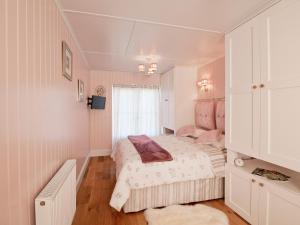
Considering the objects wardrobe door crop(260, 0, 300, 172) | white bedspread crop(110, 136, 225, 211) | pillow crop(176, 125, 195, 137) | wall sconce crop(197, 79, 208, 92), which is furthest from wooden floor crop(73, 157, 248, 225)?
wall sconce crop(197, 79, 208, 92)

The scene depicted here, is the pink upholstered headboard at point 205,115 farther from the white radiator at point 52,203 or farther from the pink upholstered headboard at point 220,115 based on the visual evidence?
the white radiator at point 52,203

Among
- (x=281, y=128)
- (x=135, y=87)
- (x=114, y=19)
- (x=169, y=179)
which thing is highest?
(x=114, y=19)

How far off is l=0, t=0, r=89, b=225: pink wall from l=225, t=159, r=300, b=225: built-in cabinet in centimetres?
206

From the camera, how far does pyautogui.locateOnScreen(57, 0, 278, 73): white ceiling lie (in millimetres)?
1696

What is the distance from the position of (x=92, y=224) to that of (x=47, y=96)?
60.5 inches

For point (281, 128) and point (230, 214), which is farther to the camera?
point (230, 214)

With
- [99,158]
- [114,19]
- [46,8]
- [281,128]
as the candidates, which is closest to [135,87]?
[99,158]

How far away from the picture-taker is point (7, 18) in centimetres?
85

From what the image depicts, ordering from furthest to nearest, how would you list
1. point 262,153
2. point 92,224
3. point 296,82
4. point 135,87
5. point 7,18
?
point 135,87 < point 92,224 < point 262,153 < point 296,82 < point 7,18

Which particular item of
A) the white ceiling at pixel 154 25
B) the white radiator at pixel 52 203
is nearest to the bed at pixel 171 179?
the white radiator at pixel 52 203

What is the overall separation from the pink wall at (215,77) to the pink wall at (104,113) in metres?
1.94

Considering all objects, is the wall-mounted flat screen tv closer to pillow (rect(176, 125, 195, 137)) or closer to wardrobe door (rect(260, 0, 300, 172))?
pillow (rect(176, 125, 195, 137))

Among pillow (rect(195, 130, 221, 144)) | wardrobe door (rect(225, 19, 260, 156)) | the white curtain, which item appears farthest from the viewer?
the white curtain

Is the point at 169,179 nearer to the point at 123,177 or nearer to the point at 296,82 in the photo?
the point at 123,177
